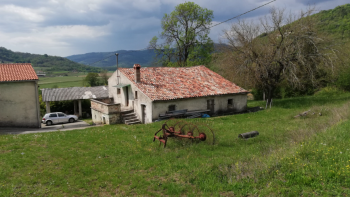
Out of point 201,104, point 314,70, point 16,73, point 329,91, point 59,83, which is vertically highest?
point 59,83

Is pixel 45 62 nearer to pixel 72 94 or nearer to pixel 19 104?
pixel 72 94

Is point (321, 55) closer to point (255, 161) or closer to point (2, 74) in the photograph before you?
point (255, 161)

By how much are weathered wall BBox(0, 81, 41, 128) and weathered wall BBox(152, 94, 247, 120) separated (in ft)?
37.1

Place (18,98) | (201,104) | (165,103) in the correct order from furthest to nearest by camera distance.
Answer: (201,104) → (18,98) → (165,103)

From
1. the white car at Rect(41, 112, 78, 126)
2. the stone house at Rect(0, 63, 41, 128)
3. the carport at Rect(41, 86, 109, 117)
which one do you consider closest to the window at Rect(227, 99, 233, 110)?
the stone house at Rect(0, 63, 41, 128)

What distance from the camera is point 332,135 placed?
30.2ft

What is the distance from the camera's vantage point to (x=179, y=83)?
24.0 metres

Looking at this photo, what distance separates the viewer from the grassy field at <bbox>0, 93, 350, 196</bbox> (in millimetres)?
6371

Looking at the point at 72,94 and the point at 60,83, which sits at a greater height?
the point at 60,83

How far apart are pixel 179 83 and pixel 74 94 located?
19595 mm

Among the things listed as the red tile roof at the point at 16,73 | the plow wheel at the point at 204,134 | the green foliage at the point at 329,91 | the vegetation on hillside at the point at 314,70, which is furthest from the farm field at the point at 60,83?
the plow wheel at the point at 204,134

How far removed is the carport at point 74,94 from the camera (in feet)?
110

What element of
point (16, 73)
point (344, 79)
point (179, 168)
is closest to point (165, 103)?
point (179, 168)

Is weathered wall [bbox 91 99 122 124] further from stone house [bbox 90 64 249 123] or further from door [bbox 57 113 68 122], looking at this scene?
door [bbox 57 113 68 122]
